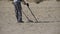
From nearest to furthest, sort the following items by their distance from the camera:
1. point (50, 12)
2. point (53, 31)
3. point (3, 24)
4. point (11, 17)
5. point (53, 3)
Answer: point (53, 31) → point (3, 24) → point (11, 17) → point (50, 12) → point (53, 3)

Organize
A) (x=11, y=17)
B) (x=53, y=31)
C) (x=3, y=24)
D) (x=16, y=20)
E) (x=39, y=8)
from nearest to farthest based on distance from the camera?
(x=53, y=31) < (x=3, y=24) < (x=16, y=20) < (x=11, y=17) < (x=39, y=8)

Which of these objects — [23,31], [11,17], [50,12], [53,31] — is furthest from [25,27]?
[50,12]

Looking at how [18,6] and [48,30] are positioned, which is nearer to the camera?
[48,30]

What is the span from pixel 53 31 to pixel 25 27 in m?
0.97

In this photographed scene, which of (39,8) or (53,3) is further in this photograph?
(53,3)

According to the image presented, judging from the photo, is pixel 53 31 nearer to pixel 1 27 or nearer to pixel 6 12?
pixel 1 27

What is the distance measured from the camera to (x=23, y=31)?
7078 mm

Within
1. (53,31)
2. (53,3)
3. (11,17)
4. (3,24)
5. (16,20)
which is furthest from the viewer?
(53,3)

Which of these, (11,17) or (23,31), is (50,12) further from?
(23,31)

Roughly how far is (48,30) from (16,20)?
6.01ft

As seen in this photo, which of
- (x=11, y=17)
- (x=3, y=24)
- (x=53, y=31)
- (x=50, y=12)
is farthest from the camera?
(x=50, y=12)

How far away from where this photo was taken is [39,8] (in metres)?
11.2

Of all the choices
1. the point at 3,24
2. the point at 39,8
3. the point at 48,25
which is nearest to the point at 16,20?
the point at 3,24

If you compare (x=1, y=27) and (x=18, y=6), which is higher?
(x=18, y=6)
